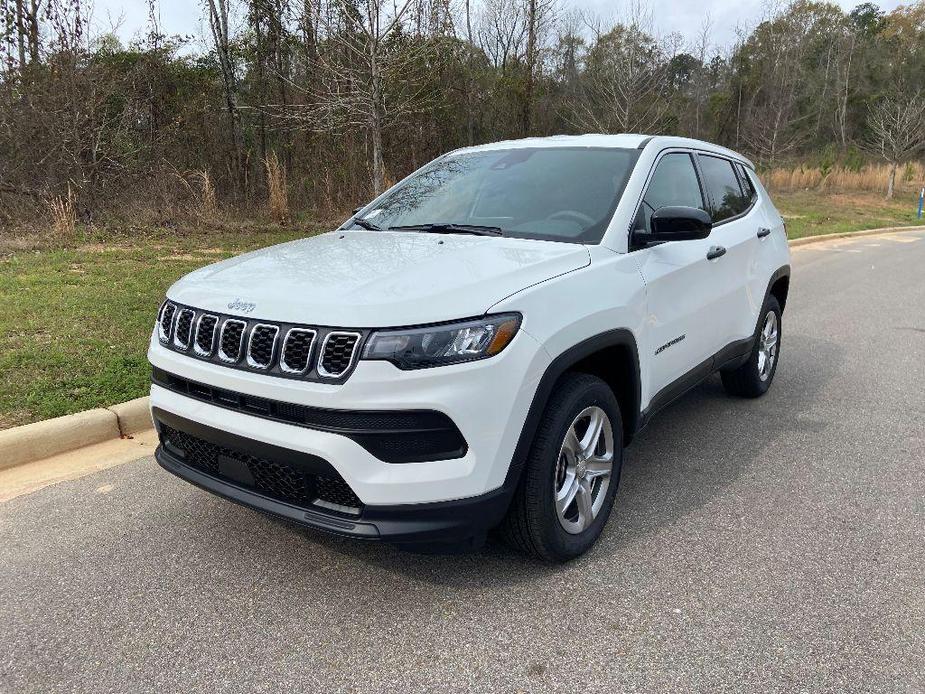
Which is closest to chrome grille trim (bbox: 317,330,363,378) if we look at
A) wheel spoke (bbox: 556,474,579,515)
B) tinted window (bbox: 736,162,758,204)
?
wheel spoke (bbox: 556,474,579,515)

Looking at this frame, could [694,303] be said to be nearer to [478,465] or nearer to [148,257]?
[478,465]

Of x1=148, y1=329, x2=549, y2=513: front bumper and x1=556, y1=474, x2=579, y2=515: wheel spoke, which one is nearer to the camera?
x1=148, y1=329, x2=549, y2=513: front bumper

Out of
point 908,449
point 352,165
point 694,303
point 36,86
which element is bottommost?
point 908,449

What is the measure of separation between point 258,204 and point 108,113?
350 centimetres

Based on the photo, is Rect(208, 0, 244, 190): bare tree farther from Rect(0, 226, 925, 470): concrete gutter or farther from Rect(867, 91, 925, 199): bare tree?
Rect(867, 91, 925, 199): bare tree

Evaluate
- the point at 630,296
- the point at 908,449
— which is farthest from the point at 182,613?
the point at 908,449

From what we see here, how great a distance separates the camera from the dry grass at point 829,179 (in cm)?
3170

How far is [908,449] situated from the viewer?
14.0 ft

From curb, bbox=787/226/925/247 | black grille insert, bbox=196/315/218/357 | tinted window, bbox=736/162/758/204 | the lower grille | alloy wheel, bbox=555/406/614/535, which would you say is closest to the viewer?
the lower grille

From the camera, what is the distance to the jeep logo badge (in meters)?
2.59

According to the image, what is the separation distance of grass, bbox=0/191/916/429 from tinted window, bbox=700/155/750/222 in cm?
400

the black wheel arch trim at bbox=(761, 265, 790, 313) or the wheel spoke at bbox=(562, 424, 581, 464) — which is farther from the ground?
the black wheel arch trim at bbox=(761, 265, 790, 313)

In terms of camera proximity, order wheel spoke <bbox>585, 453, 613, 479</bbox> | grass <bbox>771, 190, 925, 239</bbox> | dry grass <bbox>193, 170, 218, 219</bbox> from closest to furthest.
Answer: wheel spoke <bbox>585, 453, 613, 479</bbox> < dry grass <bbox>193, 170, 218, 219</bbox> < grass <bbox>771, 190, 925, 239</bbox>

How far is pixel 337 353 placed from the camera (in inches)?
93.8
